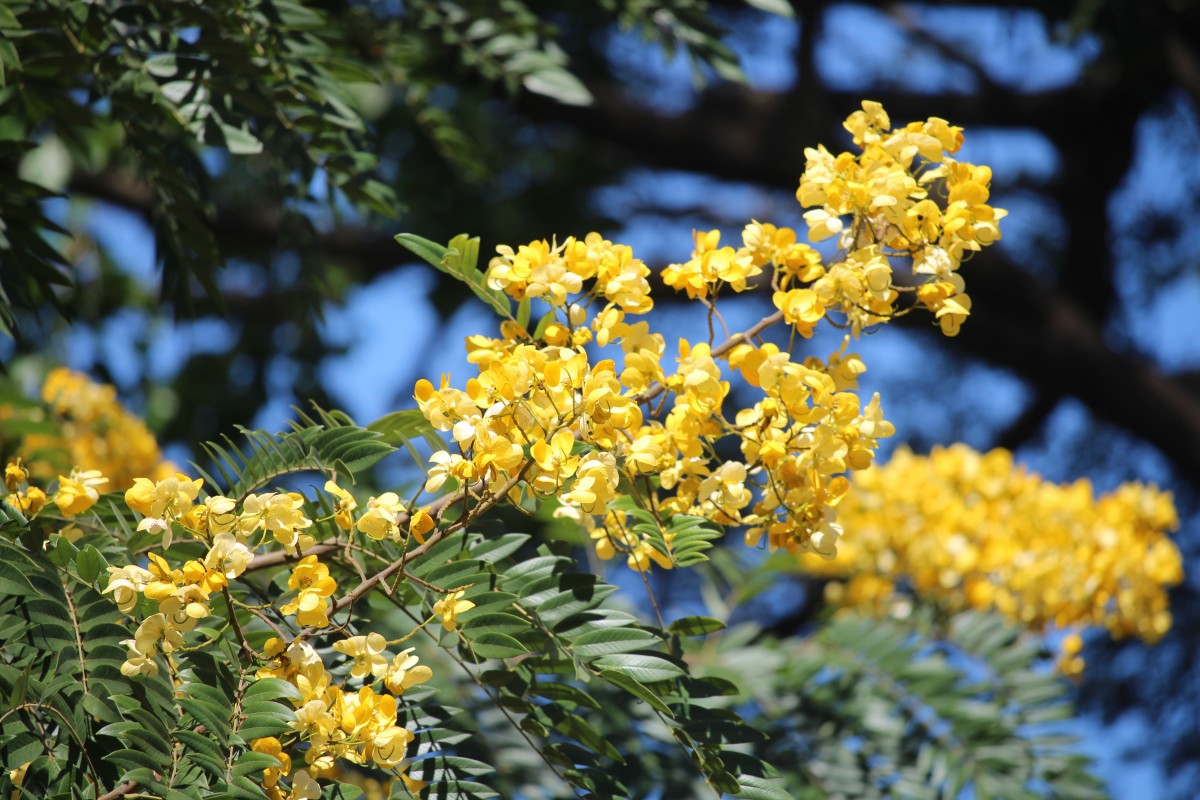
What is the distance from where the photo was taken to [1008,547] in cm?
230

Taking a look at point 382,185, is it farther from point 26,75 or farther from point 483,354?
point 483,354

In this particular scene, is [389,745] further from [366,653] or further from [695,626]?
[695,626]

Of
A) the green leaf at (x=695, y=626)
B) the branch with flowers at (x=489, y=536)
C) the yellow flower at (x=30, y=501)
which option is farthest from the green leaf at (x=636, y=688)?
the yellow flower at (x=30, y=501)

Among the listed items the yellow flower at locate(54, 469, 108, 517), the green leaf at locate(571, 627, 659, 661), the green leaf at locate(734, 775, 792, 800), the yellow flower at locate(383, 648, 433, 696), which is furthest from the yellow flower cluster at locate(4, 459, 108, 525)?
the green leaf at locate(734, 775, 792, 800)

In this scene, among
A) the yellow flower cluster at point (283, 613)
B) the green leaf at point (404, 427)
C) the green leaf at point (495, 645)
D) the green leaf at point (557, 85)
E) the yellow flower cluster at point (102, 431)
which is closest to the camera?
the yellow flower cluster at point (283, 613)

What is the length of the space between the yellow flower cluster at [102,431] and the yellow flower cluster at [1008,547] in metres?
1.47

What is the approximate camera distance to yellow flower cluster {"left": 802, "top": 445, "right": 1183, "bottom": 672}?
2.24 meters

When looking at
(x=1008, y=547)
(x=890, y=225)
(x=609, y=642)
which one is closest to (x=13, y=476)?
(x=609, y=642)

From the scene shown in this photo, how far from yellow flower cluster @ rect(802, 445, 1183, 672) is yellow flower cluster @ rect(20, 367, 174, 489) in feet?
4.83

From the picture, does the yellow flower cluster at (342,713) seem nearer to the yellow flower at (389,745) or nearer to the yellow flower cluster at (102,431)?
the yellow flower at (389,745)

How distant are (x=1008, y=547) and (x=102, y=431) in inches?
75.2

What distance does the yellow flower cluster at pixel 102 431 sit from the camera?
2.03 meters

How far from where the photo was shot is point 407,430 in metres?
1.14

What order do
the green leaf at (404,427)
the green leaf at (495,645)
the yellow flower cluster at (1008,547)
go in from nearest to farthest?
the green leaf at (495,645) → the green leaf at (404,427) → the yellow flower cluster at (1008,547)
